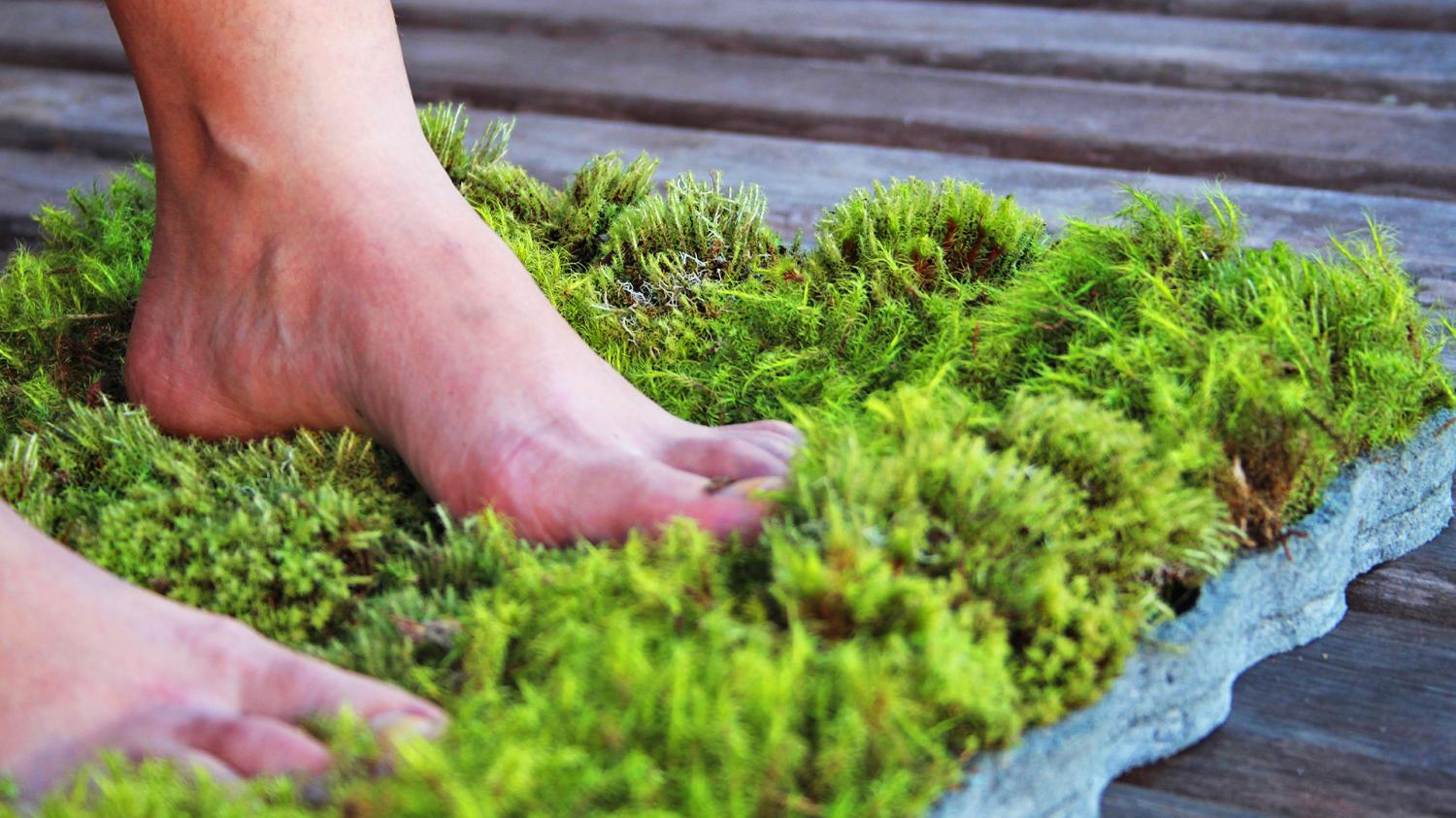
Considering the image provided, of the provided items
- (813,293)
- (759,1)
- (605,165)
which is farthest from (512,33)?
(813,293)

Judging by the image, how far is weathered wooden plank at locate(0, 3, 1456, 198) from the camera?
2.00 meters

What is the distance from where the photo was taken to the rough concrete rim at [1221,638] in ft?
2.80

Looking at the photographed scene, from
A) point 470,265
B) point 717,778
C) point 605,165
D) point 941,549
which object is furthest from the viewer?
point 605,165

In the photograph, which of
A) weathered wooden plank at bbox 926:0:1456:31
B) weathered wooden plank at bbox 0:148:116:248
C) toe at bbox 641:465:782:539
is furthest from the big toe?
weathered wooden plank at bbox 926:0:1456:31

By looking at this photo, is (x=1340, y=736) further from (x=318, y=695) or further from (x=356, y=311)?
(x=356, y=311)

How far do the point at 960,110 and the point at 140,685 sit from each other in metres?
1.75

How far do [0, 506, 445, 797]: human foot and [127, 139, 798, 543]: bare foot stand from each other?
0.83ft

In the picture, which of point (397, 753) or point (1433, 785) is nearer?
point (397, 753)

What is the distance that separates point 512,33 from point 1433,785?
2369 mm

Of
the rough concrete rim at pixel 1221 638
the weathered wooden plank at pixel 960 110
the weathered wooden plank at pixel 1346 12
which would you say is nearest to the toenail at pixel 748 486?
the rough concrete rim at pixel 1221 638

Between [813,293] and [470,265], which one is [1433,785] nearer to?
[813,293]

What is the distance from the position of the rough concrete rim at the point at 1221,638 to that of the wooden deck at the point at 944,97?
0.08 meters

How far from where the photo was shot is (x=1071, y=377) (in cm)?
108

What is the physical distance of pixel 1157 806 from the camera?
934 mm
